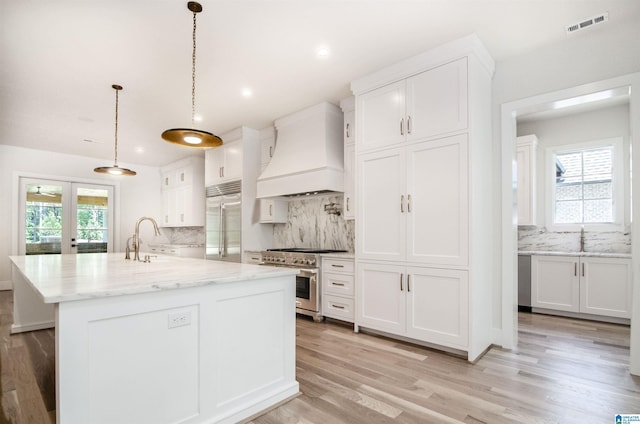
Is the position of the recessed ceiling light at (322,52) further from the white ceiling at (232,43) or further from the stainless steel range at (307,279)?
the stainless steel range at (307,279)

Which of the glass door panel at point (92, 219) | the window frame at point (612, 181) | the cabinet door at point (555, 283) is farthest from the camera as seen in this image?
the glass door panel at point (92, 219)

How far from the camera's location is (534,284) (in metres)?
4.38

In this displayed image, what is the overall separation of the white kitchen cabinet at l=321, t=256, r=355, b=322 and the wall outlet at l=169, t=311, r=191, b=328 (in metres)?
2.24

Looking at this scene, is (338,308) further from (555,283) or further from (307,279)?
(555,283)

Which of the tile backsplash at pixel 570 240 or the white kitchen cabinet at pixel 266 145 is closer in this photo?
the tile backsplash at pixel 570 240

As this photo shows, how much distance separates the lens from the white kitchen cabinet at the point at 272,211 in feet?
16.7

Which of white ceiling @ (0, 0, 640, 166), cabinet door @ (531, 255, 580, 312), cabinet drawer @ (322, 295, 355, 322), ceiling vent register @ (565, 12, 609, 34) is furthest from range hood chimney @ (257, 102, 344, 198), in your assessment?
cabinet door @ (531, 255, 580, 312)

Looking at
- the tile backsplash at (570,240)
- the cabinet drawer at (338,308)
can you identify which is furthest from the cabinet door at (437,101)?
the tile backsplash at (570,240)

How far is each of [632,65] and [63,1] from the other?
4.24 meters

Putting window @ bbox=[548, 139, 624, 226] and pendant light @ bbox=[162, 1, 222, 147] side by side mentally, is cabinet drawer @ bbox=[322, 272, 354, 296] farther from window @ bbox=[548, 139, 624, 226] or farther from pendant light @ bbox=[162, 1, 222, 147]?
window @ bbox=[548, 139, 624, 226]

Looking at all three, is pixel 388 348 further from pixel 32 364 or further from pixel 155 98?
pixel 155 98

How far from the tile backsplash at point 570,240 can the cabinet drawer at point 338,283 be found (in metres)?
2.88

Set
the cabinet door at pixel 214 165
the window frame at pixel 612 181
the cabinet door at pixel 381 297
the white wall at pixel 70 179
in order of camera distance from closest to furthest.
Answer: the cabinet door at pixel 381 297 < the window frame at pixel 612 181 < the cabinet door at pixel 214 165 < the white wall at pixel 70 179

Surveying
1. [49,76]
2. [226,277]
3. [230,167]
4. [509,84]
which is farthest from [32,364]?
[509,84]
